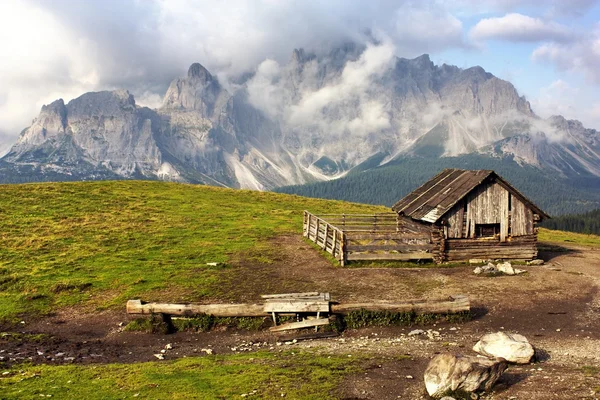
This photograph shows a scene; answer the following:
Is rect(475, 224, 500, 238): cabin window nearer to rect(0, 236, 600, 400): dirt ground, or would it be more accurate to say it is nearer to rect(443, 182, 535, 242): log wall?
rect(443, 182, 535, 242): log wall

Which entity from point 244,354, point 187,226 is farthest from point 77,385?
point 187,226

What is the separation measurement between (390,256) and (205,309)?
52.1 feet

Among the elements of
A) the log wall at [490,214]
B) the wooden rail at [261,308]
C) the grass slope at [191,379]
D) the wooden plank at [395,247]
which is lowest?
the grass slope at [191,379]

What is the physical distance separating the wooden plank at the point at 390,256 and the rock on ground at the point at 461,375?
1865cm

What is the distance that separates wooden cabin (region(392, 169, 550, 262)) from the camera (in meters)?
32.8

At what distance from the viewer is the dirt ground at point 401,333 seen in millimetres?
14086

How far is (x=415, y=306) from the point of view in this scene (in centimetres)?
2127

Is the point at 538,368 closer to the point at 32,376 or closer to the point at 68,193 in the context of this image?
the point at 32,376

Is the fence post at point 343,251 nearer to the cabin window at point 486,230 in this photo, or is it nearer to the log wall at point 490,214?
the log wall at point 490,214

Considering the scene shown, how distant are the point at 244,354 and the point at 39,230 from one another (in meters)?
29.0

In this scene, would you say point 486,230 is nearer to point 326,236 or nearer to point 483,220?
point 483,220

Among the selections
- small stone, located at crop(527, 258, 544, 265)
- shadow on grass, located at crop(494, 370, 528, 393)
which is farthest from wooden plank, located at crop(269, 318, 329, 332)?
small stone, located at crop(527, 258, 544, 265)

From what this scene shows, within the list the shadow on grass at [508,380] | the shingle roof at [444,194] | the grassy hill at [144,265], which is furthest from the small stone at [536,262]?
the shadow on grass at [508,380]

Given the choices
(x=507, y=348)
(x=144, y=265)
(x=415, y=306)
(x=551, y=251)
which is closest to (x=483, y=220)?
(x=551, y=251)
